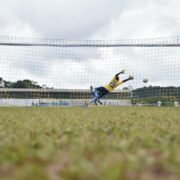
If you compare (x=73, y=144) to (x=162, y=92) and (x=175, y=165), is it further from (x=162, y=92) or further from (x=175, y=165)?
(x=162, y=92)

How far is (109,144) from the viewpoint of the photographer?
5.46ft

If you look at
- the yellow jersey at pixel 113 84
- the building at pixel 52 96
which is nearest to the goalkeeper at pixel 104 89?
the yellow jersey at pixel 113 84

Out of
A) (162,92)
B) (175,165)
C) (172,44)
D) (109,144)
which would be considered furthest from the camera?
(162,92)

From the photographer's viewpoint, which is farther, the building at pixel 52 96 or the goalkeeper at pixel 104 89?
the building at pixel 52 96

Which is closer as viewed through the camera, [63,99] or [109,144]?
[109,144]

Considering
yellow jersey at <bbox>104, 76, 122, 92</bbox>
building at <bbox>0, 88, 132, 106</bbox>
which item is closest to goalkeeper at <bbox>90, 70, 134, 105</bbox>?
yellow jersey at <bbox>104, 76, 122, 92</bbox>

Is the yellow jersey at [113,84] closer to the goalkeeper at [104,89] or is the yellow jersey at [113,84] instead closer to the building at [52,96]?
the goalkeeper at [104,89]

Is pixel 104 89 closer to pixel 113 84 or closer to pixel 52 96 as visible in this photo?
pixel 113 84

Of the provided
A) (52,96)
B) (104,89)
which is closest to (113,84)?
(104,89)

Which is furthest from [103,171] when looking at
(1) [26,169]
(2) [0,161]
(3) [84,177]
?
(2) [0,161]

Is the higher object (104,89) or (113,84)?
(113,84)

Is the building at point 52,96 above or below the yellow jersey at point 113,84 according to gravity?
below

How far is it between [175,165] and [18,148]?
27.8 inches

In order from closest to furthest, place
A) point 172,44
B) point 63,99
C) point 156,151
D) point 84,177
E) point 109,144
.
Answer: point 84,177
point 156,151
point 109,144
point 172,44
point 63,99
